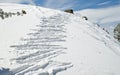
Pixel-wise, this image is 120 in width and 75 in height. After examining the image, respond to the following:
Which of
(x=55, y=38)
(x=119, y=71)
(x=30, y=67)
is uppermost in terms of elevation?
(x=55, y=38)

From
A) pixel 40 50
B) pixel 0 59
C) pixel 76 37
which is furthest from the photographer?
pixel 76 37

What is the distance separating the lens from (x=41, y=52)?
36.7 feet

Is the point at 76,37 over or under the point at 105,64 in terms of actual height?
over

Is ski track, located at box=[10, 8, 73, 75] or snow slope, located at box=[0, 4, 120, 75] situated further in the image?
snow slope, located at box=[0, 4, 120, 75]

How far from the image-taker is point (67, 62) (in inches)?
406

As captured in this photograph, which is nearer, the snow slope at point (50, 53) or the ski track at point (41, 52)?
the ski track at point (41, 52)

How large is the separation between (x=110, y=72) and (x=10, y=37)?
6.58 metres

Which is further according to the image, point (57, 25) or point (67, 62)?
point (57, 25)

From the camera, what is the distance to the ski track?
893 cm

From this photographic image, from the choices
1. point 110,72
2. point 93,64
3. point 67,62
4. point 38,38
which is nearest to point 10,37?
point 38,38

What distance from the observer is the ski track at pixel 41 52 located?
8.93 meters

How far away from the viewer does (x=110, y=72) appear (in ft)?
32.5

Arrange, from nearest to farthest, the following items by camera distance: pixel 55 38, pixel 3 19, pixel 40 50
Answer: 1. pixel 40 50
2. pixel 55 38
3. pixel 3 19

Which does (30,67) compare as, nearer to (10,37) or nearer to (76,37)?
(10,37)
